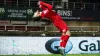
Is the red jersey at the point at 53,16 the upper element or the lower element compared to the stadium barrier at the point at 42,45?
upper

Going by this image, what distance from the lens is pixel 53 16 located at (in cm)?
1111

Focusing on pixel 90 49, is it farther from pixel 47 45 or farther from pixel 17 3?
pixel 17 3

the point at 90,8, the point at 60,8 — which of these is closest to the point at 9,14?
the point at 60,8

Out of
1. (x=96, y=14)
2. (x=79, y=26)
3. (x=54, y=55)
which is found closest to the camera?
(x=54, y=55)

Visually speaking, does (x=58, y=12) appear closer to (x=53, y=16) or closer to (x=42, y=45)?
(x=42, y=45)

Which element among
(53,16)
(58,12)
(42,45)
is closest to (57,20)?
(53,16)

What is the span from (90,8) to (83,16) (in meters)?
1.15

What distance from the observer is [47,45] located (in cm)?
2491

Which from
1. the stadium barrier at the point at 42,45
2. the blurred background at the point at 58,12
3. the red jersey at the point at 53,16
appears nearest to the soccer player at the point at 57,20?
the red jersey at the point at 53,16

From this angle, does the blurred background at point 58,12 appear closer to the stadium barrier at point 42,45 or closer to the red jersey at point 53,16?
the stadium barrier at point 42,45

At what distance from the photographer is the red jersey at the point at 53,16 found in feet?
36.2

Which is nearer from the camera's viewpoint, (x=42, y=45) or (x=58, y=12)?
(x=42, y=45)

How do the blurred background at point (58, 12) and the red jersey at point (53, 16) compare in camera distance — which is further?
the blurred background at point (58, 12)

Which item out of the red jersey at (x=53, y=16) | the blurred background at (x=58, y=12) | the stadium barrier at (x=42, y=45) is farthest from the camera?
the blurred background at (x=58, y=12)
